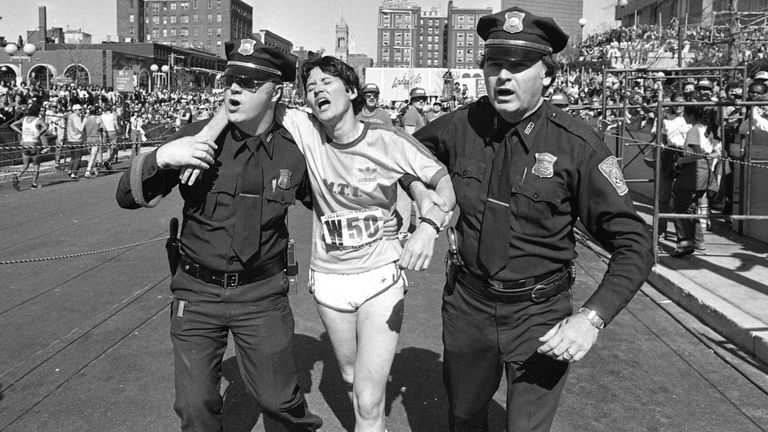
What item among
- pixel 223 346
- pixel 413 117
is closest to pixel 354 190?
pixel 223 346

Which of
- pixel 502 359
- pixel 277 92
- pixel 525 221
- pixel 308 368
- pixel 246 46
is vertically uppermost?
pixel 246 46

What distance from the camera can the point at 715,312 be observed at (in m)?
6.29

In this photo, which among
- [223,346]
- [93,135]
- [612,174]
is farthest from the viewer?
[93,135]

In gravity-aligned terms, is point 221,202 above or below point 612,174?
below

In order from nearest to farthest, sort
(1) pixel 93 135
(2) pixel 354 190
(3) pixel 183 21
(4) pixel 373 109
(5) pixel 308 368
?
1. (2) pixel 354 190
2. (5) pixel 308 368
3. (4) pixel 373 109
4. (1) pixel 93 135
5. (3) pixel 183 21

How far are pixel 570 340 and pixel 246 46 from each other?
81.5 inches

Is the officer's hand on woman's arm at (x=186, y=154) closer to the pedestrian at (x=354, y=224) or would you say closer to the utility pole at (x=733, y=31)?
Answer: the pedestrian at (x=354, y=224)

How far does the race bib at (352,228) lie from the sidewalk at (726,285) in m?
3.52

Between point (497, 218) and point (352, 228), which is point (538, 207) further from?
point (352, 228)

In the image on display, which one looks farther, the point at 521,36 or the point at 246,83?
the point at 246,83

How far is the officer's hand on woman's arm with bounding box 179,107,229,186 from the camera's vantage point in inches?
119

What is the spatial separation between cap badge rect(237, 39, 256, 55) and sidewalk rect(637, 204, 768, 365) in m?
4.32

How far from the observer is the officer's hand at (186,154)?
2.99 m

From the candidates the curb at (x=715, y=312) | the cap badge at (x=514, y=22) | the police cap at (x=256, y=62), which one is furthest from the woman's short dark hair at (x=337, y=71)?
the curb at (x=715, y=312)
